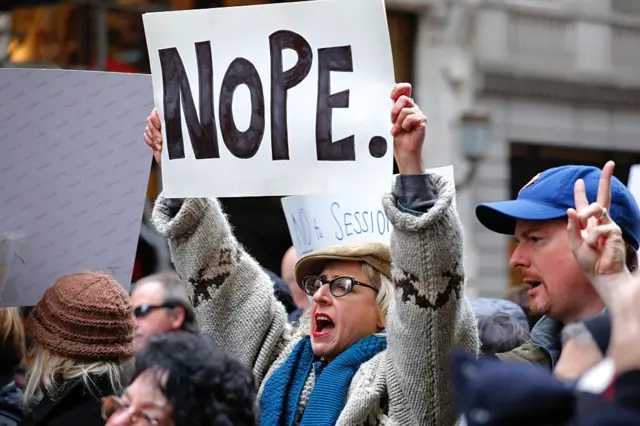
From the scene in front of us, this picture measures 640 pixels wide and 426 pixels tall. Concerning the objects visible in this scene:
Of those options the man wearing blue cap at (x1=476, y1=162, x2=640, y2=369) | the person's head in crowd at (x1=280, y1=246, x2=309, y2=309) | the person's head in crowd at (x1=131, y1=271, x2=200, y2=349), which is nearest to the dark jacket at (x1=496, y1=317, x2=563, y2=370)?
the man wearing blue cap at (x1=476, y1=162, x2=640, y2=369)

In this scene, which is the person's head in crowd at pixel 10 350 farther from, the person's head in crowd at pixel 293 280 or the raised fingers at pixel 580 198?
the raised fingers at pixel 580 198

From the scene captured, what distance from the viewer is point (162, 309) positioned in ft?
17.1

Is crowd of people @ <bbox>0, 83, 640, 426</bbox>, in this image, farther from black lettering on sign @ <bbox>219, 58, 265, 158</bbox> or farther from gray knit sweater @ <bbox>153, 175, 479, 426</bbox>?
black lettering on sign @ <bbox>219, 58, 265, 158</bbox>

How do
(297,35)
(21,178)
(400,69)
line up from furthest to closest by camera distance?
(400,69) → (21,178) → (297,35)

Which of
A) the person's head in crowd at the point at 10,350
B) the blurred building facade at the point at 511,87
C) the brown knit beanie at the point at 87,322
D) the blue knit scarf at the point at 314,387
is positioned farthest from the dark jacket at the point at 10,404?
the blurred building facade at the point at 511,87

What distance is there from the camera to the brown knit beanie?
3.56 metres

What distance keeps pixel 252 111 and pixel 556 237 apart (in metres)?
0.94

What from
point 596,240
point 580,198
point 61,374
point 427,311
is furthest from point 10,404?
point 596,240

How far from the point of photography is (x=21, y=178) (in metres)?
3.94

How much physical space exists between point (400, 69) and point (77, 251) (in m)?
12.6

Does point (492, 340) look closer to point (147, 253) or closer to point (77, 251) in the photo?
point (77, 251)

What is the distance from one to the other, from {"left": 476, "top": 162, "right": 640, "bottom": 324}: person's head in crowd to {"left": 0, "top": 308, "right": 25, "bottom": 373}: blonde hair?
5.74ft

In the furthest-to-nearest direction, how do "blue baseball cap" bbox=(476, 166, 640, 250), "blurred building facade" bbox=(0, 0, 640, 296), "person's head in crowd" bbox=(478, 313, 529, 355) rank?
"blurred building facade" bbox=(0, 0, 640, 296) < "person's head in crowd" bbox=(478, 313, 529, 355) < "blue baseball cap" bbox=(476, 166, 640, 250)

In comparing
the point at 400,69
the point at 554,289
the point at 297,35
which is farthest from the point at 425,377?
the point at 400,69
